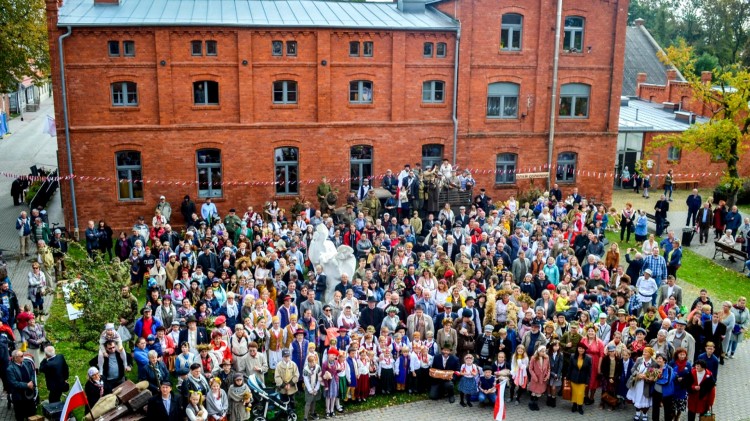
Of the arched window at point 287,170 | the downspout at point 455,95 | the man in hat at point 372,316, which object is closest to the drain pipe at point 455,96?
the downspout at point 455,95

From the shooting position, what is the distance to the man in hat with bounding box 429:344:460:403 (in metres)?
15.1

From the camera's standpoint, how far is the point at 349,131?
28.0 m

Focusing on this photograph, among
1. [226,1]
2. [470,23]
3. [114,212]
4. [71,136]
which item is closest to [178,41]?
[226,1]

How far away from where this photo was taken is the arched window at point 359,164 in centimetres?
2844

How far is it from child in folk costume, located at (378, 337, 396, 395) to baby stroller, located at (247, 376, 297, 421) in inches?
82.5

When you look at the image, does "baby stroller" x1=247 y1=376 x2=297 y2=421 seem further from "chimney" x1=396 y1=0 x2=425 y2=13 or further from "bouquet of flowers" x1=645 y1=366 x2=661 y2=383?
"chimney" x1=396 y1=0 x2=425 y2=13

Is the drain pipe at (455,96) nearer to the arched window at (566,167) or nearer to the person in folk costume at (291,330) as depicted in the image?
the arched window at (566,167)

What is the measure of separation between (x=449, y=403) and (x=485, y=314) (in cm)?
239

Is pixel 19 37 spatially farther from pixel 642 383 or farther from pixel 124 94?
pixel 642 383

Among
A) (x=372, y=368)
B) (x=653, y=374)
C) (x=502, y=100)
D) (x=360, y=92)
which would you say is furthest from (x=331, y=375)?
(x=502, y=100)

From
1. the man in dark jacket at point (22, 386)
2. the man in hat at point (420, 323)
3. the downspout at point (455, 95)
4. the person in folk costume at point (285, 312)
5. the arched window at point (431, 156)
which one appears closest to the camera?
the man in dark jacket at point (22, 386)

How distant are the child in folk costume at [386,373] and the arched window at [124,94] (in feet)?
51.6

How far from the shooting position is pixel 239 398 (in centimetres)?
1338

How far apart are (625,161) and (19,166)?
115 feet
